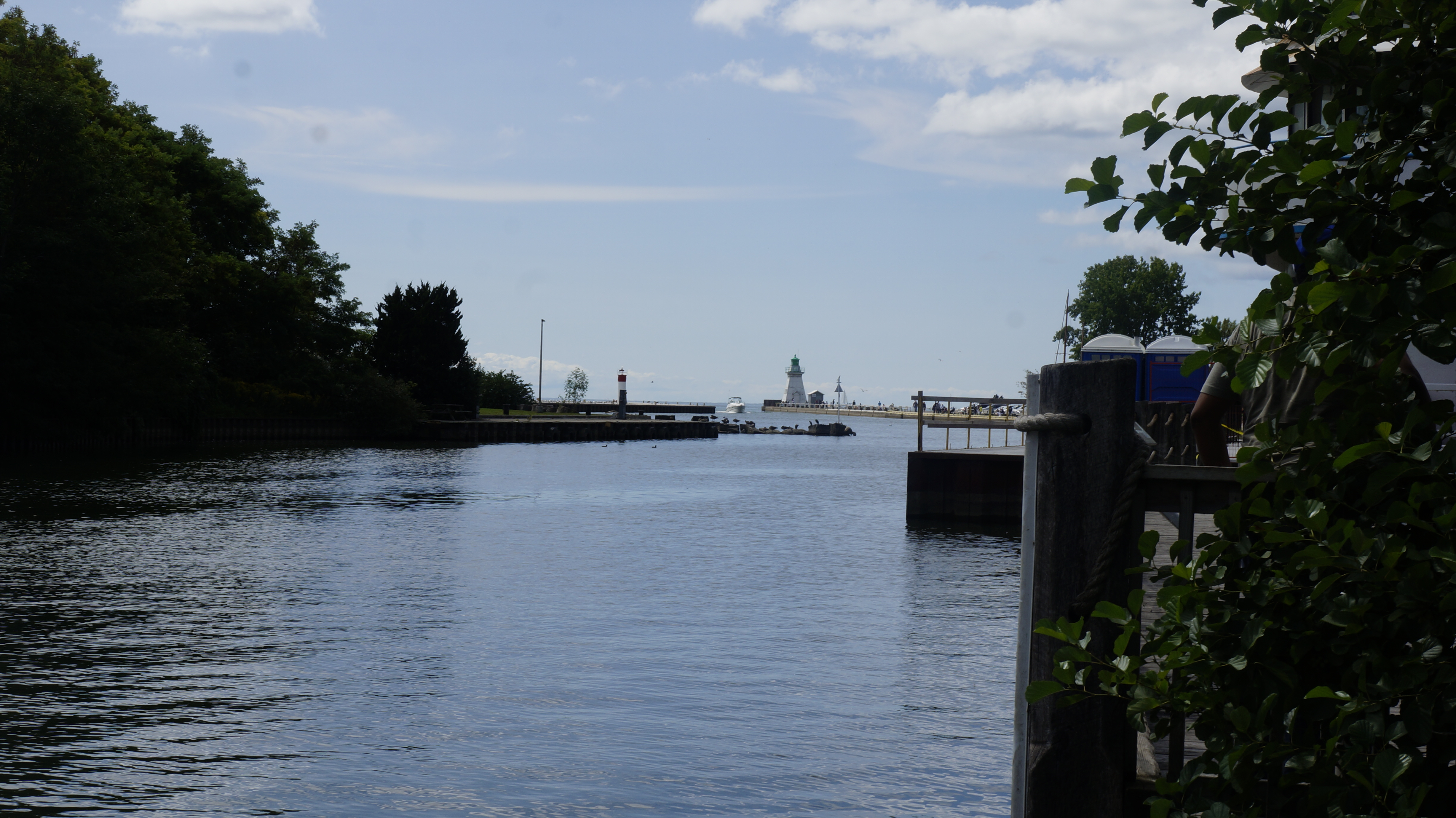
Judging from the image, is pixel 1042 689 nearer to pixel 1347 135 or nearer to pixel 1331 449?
pixel 1331 449

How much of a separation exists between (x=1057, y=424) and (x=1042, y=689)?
67cm

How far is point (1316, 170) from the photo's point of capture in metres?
2.17

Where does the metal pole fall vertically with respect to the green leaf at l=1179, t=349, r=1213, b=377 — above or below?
below

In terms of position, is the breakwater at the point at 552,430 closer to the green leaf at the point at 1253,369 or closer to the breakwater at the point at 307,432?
the breakwater at the point at 307,432

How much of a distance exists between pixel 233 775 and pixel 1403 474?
688 cm

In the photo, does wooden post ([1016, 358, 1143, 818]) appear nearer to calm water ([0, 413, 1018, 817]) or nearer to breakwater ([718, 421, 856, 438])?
calm water ([0, 413, 1018, 817])

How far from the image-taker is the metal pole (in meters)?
3.06

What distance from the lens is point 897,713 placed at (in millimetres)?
9227

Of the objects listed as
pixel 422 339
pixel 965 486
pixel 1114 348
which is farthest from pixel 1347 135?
pixel 422 339

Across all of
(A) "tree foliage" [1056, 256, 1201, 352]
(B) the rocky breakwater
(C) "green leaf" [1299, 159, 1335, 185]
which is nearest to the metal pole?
(C) "green leaf" [1299, 159, 1335, 185]

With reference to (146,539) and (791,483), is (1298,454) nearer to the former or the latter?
(146,539)

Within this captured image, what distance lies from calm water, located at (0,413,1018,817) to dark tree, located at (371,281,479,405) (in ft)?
162

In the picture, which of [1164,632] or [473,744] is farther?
[473,744]

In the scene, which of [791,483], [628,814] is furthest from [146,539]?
[791,483]
